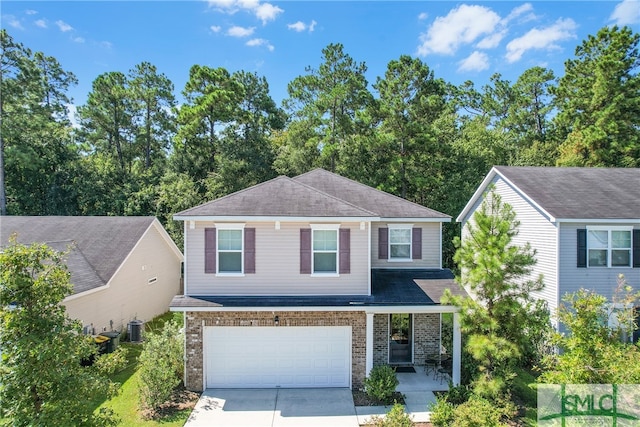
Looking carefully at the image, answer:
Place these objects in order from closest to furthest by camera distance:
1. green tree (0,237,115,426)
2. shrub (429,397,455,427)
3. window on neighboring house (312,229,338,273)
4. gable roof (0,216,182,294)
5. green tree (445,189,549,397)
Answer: green tree (0,237,115,426) → shrub (429,397,455,427) → green tree (445,189,549,397) → window on neighboring house (312,229,338,273) → gable roof (0,216,182,294)

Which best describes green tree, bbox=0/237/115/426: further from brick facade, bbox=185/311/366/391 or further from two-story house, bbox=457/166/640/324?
two-story house, bbox=457/166/640/324

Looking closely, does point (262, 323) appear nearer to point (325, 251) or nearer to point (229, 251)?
point (229, 251)

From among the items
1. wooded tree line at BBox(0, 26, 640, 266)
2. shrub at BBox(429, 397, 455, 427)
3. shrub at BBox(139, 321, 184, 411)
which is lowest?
shrub at BBox(429, 397, 455, 427)

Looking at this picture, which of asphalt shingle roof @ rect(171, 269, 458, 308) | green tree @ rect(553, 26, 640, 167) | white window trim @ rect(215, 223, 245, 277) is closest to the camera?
asphalt shingle roof @ rect(171, 269, 458, 308)

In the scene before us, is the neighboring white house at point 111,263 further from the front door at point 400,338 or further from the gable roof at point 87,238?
the front door at point 400,338

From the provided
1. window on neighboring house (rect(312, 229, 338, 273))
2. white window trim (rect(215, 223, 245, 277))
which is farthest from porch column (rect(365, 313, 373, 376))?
white window trim (rect(215, 223, 245, 277))

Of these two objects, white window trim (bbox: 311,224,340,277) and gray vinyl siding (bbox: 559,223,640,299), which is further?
gray vinyl siding (bbox: 559,223,640,299)

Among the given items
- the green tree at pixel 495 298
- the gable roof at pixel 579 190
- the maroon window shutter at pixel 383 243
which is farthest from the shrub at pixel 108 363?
the gable roof at pixel 579 190
